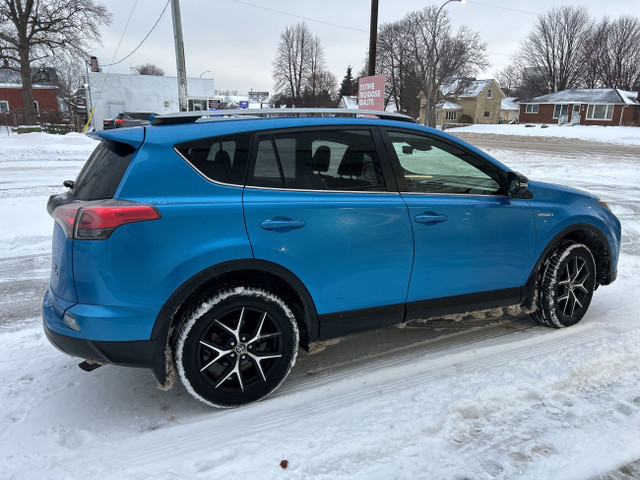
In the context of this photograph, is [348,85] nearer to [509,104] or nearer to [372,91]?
[509,104]

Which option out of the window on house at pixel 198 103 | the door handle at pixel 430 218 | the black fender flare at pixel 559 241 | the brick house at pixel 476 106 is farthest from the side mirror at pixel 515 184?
the brick house at pixel 476 106

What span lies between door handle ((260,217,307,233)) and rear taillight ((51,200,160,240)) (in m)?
0.62

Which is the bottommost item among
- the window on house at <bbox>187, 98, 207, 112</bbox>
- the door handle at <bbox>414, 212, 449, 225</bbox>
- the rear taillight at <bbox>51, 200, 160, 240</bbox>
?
the door handle at <bbox>414, 212, 449, 225</bbox>

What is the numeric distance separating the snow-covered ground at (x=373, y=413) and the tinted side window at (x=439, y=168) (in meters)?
1.29

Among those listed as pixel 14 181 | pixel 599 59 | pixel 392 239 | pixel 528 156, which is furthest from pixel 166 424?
pixel 599 59

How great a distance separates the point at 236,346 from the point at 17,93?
2534 inches

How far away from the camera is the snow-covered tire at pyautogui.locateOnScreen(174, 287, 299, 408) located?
270 centimetres

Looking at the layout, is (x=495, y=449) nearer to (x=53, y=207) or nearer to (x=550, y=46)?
(x=53, y=207)

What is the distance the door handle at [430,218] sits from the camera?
10.6ft

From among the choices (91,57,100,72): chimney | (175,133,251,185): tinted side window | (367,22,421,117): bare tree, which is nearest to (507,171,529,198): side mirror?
(175,133,251,185): tinted side window

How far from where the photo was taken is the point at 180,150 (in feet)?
8.87

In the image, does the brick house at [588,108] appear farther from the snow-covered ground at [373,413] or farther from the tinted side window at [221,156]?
the tinted side window at [221,156]

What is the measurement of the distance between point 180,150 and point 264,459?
1794mm

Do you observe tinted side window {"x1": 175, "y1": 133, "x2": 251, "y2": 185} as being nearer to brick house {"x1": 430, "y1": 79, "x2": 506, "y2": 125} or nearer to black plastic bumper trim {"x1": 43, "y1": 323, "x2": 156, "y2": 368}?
black plastic bumper trim {"x1": 43, "y1": 323, "x2": 156, "y2": 368}
